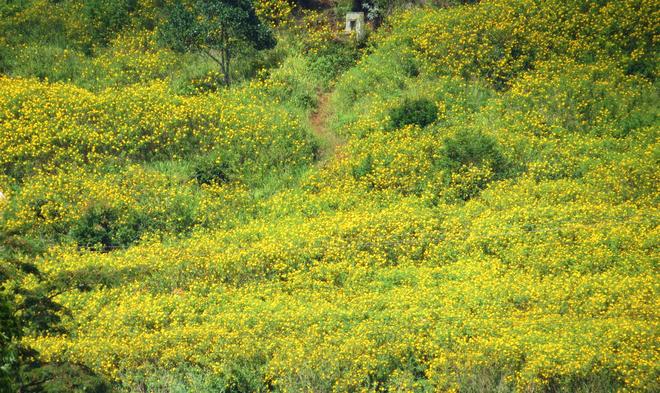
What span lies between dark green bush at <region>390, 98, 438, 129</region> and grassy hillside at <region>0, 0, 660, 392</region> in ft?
0.17

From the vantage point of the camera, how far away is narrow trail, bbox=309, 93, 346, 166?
20.0 m

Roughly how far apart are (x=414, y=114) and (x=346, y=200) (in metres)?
3.00

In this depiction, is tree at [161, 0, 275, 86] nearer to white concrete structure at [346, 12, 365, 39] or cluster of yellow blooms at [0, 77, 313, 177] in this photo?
cluster of yellow blooms at [0, 77, 313, 177]

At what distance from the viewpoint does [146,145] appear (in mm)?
19641

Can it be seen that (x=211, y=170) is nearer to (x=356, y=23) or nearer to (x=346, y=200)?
(x=346, y=200)

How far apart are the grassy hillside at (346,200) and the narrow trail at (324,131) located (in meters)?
0.06

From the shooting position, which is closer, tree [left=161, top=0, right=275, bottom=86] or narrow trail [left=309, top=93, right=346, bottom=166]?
narrow trail [left=309, top=93, right=346, bottom=166]

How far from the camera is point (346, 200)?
1809 centimetres

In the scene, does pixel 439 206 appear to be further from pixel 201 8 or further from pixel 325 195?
pixel 201 8

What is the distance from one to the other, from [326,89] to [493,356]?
11.0 meters

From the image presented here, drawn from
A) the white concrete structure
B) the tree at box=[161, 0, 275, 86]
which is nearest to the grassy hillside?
the white concrete structure

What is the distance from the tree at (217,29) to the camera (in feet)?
69.9

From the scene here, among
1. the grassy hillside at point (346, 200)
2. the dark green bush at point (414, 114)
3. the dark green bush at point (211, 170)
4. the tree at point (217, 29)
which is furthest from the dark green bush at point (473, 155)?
the tree at point (217, 29)

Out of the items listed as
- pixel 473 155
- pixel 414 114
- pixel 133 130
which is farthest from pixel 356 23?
pixel 133 130
